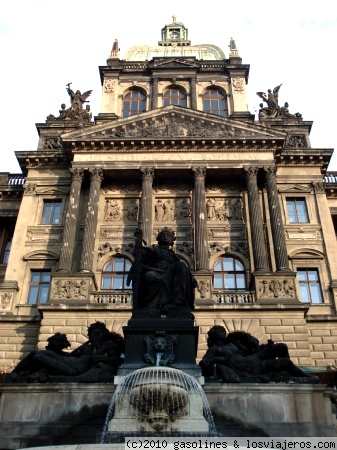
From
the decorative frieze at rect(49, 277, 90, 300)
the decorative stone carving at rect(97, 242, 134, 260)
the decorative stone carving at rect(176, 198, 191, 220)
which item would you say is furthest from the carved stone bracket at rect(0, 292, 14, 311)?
the decorative stone carving at rect(176, 198, 191, 220)

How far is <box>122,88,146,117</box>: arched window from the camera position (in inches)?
1501

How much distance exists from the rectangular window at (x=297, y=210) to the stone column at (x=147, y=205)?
7.97 meters

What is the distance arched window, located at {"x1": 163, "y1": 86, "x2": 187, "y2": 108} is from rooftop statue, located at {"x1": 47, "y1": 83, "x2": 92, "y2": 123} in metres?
5.41

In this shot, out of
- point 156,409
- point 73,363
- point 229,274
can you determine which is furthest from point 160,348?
point 229,274

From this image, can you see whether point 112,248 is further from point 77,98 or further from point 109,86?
point 109,86

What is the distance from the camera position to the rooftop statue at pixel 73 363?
1020cm

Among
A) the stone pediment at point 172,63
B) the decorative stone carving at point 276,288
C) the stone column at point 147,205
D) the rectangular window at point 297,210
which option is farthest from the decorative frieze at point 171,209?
the stone pediment at point 172,63

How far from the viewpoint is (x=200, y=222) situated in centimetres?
2820

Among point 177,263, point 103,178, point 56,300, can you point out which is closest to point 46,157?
point 103,178

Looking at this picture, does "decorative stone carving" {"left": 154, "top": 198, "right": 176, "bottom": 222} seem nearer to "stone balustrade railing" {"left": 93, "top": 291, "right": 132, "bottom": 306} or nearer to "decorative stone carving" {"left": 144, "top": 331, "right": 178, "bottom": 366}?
"stone balustrade railing" {"left": 93, "top": 291, "right": 132, "bottom": 306}

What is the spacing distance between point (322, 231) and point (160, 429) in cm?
2258

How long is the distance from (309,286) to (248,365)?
1800cm

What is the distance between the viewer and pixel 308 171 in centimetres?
3194

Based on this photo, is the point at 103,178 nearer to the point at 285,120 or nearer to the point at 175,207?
the point at 175,207
